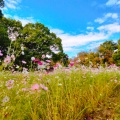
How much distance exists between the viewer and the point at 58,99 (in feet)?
12.1

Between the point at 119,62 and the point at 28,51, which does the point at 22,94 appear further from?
the point at 119,62

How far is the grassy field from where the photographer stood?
3.07m

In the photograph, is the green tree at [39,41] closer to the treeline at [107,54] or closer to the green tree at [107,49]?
the treeline at [107,54]

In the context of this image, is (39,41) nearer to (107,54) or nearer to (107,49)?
(107,54)

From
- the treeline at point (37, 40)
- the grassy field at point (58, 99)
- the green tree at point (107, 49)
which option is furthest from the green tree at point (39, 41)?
the grassy field at point (58, 99)

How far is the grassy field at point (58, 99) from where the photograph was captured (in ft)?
10.1

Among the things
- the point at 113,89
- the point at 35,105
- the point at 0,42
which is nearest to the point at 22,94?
the point at 35,105

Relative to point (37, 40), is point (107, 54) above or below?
below

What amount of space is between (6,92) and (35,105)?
437mm

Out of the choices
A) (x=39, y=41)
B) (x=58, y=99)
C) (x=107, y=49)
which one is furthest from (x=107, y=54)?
(x=58, y=99)

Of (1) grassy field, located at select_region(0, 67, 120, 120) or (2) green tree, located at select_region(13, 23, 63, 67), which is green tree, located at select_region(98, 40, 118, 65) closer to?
(2) green tree, located at select_region(13, 23, 63, 67)

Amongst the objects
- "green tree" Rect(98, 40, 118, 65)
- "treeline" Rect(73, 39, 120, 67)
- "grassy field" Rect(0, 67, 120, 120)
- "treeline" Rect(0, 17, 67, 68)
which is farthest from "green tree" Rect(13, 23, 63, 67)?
"grassy field" Rect(0, 67, 120, 120)

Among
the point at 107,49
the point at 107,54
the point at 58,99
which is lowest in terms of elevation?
the point at 58,99

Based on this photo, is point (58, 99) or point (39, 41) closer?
point (58, 99)
